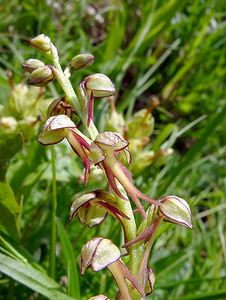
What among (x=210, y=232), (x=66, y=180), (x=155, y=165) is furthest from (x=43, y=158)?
(x=210, y=232)

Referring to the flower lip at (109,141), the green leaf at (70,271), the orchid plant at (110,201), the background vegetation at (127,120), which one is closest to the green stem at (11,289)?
the background vegetation at (127,120)

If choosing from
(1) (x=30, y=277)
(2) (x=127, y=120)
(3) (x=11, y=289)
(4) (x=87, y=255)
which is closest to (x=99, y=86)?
(4) (x=87, y=255)

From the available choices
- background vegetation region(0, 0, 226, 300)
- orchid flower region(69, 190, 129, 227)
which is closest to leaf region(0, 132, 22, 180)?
background vegetation region(0, 0, 226, 300)

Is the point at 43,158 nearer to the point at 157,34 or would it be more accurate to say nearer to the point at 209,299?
the point at 209,299

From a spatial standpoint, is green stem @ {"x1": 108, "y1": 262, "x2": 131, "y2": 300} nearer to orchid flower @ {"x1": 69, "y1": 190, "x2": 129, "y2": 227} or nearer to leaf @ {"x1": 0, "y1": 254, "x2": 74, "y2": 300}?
orchid flower @ {"x1": 69, "y1": 190, "x2": 129, "y2": 227}

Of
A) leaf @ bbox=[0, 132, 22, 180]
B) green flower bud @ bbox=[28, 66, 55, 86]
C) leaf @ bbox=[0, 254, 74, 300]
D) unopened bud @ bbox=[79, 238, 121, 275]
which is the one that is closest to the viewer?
unopened bud @ bbox=[79, 238, 121, 275]

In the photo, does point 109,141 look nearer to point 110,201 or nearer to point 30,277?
point 110,201

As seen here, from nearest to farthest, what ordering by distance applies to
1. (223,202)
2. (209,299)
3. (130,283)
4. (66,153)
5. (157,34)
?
(130,283) < (209,299) < (66,153) < (223,202) < (157,34)

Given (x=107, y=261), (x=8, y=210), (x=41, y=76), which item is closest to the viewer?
(x=107, y=261)
